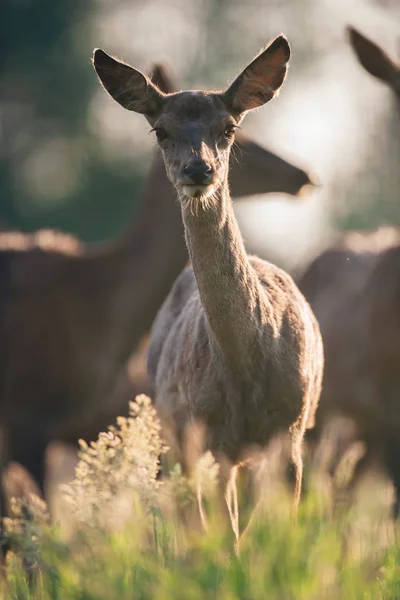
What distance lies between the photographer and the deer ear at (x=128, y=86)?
21.3 ft

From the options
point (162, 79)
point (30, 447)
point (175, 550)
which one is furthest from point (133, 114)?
point (175, 550)

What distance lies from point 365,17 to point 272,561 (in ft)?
59.6

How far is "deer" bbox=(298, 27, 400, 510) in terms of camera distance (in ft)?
31.8

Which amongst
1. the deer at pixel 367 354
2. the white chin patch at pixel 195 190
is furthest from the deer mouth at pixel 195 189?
the deer at pixel 367 354

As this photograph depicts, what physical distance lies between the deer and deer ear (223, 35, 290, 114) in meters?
2.96

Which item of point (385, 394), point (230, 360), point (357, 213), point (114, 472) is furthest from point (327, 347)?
point (357, 213)

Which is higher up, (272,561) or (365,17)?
(365,17)

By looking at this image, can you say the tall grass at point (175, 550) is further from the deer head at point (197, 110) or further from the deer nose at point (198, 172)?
the deer head at point (197, 110)

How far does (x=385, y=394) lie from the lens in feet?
32.2

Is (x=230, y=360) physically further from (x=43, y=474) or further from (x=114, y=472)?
(x=43, y=474)

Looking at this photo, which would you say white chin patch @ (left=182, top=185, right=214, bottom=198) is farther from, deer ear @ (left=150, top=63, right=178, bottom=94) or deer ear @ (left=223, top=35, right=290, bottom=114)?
deer ear @ (left=150, top=63, right=178, bottom=94)

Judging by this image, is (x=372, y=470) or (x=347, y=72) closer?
(x=372, y=470)

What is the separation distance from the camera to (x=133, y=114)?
22.6m

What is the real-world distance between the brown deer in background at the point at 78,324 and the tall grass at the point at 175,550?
487 centimetres
